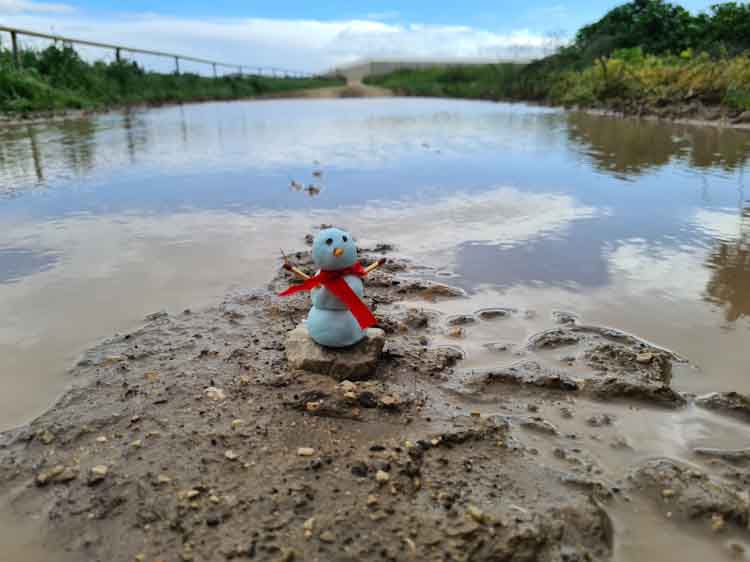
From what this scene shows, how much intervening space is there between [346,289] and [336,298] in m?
0.07

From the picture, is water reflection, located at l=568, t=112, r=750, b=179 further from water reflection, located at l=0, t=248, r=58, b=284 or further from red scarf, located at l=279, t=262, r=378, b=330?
water reflection, located at l=0, t=248, r=58, b=284

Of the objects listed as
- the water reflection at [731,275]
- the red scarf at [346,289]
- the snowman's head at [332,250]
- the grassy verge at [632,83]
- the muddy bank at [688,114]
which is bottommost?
the water reflection at [731,275]

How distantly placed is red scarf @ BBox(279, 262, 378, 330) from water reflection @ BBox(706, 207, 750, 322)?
2.26 m

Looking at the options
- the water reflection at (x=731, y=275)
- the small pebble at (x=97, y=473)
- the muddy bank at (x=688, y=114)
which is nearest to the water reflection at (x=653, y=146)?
the muddy bank at (x=688, y=114)

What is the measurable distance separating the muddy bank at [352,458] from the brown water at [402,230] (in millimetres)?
192

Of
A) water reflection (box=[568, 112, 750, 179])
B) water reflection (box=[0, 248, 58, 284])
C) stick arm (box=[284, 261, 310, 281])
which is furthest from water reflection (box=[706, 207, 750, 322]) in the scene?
water reflection (box=[0, 248, 58, 284])

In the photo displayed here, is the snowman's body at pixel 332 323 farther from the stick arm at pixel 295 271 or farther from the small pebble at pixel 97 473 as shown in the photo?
the small pebble at pixel 97 473

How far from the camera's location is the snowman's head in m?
2.76

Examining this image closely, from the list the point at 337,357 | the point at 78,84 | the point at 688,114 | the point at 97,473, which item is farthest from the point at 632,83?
the point at 97,473

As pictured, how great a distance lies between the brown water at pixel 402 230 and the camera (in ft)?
11.2

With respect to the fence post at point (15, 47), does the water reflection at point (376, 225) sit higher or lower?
lower

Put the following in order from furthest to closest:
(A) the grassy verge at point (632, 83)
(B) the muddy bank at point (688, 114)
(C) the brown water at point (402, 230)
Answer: (A) the grassy verge at point (632, 83) → (B) the muddy bank at point (688, 114) → (C) the brown water at point (402, 230)

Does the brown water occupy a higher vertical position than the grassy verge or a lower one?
lower

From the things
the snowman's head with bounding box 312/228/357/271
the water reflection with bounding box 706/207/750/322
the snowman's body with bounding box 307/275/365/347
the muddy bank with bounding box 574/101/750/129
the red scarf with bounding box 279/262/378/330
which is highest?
the muddy bank with bounding box 574/101/750/129
